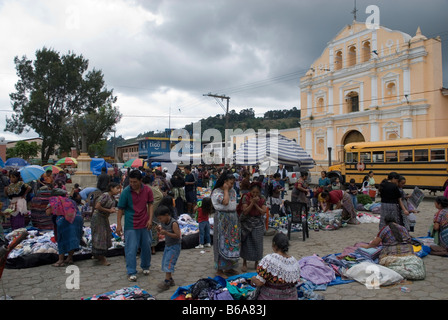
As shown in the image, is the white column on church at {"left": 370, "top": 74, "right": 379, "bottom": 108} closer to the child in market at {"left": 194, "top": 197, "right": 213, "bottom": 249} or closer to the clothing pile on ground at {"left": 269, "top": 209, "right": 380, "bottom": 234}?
the clothing pile on ground at {"left": 269, "top": 209, "right": 380, "bottom": 234}

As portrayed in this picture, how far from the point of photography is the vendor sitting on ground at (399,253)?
4750 millimetres

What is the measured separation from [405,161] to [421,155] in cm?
79

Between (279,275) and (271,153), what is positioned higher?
(271,153)

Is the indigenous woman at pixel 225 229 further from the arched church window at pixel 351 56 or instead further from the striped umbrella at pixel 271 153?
the arched church window at pixel 351 56

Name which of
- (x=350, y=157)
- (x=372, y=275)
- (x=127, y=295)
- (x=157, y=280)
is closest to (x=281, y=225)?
(x=372, y=275)

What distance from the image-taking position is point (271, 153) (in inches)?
388

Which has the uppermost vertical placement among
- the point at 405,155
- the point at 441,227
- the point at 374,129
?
the point at 374,129

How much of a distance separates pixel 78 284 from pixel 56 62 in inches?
1370

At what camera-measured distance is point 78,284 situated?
472 centimetres

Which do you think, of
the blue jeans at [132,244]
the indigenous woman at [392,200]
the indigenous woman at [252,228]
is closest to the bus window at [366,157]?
the indigenous woman at [392,200]

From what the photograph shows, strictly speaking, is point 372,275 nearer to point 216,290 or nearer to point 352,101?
point 216,290

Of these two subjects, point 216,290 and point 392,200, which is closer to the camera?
point 216,290
